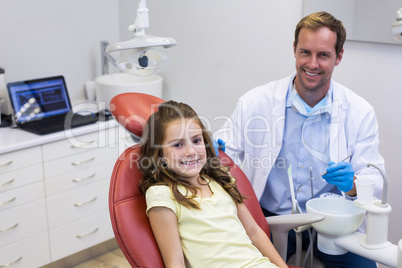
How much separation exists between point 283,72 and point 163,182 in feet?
3.18

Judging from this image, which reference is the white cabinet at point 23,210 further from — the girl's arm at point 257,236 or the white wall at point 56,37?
the girl's arm at point 257,236

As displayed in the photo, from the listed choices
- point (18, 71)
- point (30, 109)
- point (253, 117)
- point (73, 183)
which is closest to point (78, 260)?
point (73, 183)

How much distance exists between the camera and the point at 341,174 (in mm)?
1537

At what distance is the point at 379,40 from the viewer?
191cm

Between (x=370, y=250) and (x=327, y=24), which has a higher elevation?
(x=327, y=24)

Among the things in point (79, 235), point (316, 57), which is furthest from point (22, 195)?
point (316, 57)

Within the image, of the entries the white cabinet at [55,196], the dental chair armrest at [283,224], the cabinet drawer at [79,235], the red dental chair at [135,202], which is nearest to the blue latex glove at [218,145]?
the red dental chair at [135,202]

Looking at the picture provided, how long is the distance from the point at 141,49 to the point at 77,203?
1141 mm

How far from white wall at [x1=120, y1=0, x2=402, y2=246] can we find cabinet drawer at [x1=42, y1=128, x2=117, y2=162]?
46cm

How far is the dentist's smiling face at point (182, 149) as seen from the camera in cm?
147

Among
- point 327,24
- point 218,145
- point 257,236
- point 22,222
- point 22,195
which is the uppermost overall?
point 327,24

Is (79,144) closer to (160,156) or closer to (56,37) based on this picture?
(56,37)

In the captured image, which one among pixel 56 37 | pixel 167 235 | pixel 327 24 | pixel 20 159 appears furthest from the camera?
pixel 56 37

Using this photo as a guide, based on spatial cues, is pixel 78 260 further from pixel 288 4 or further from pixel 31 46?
pixel 288 4
